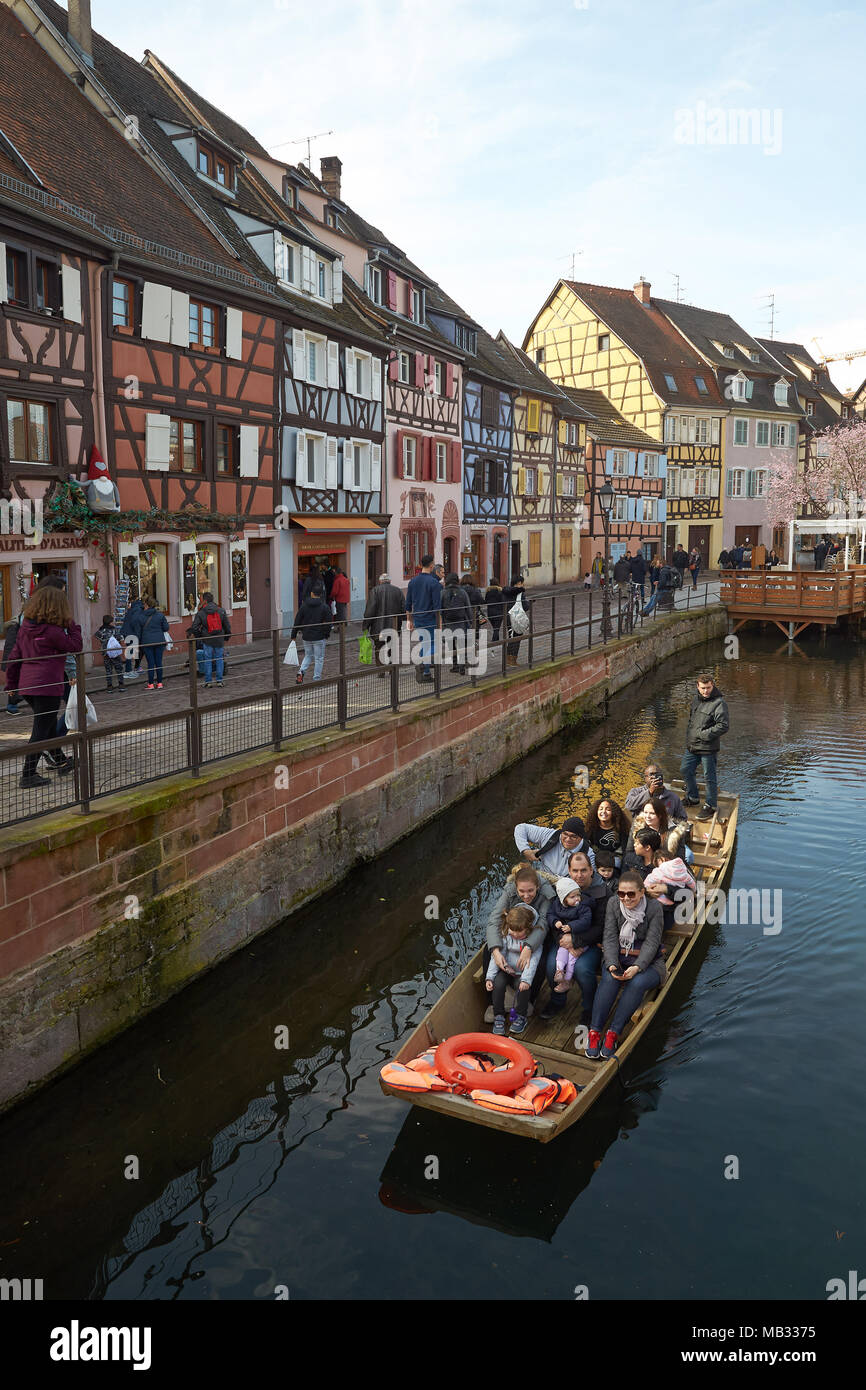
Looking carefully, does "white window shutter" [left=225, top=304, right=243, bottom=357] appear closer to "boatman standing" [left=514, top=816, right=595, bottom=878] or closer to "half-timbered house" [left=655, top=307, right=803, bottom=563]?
"boatman standing" [left=514, top=816, right=595, bottom=878]

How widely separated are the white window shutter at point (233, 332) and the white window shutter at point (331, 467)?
14.0ft

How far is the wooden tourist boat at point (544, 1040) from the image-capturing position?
251 inches

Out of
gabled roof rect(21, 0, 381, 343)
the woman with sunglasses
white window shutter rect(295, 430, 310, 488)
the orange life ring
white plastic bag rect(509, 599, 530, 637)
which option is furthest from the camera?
white window shutter rect(295, 430, 310, 488)

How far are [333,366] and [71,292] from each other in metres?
9.09

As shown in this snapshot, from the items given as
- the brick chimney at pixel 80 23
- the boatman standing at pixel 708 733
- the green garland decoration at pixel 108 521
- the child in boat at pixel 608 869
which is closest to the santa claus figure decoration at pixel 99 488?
the green garland decoration at pixel 108 521

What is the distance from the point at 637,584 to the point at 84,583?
1727 cm

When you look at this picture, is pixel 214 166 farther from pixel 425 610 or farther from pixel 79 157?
pixel 425 610

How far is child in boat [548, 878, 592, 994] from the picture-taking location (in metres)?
8.20

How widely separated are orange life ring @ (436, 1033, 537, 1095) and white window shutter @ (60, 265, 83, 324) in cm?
1444

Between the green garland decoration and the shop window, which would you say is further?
the shop window

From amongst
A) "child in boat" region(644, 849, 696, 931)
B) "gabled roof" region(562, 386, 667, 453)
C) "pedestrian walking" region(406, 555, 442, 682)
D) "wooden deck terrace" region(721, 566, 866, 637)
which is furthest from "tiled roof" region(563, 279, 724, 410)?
"child in boat" region(644, 849, 696, 931)

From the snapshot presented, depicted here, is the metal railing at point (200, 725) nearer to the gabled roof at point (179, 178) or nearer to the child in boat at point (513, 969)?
the child in boat at point (513, 969)
